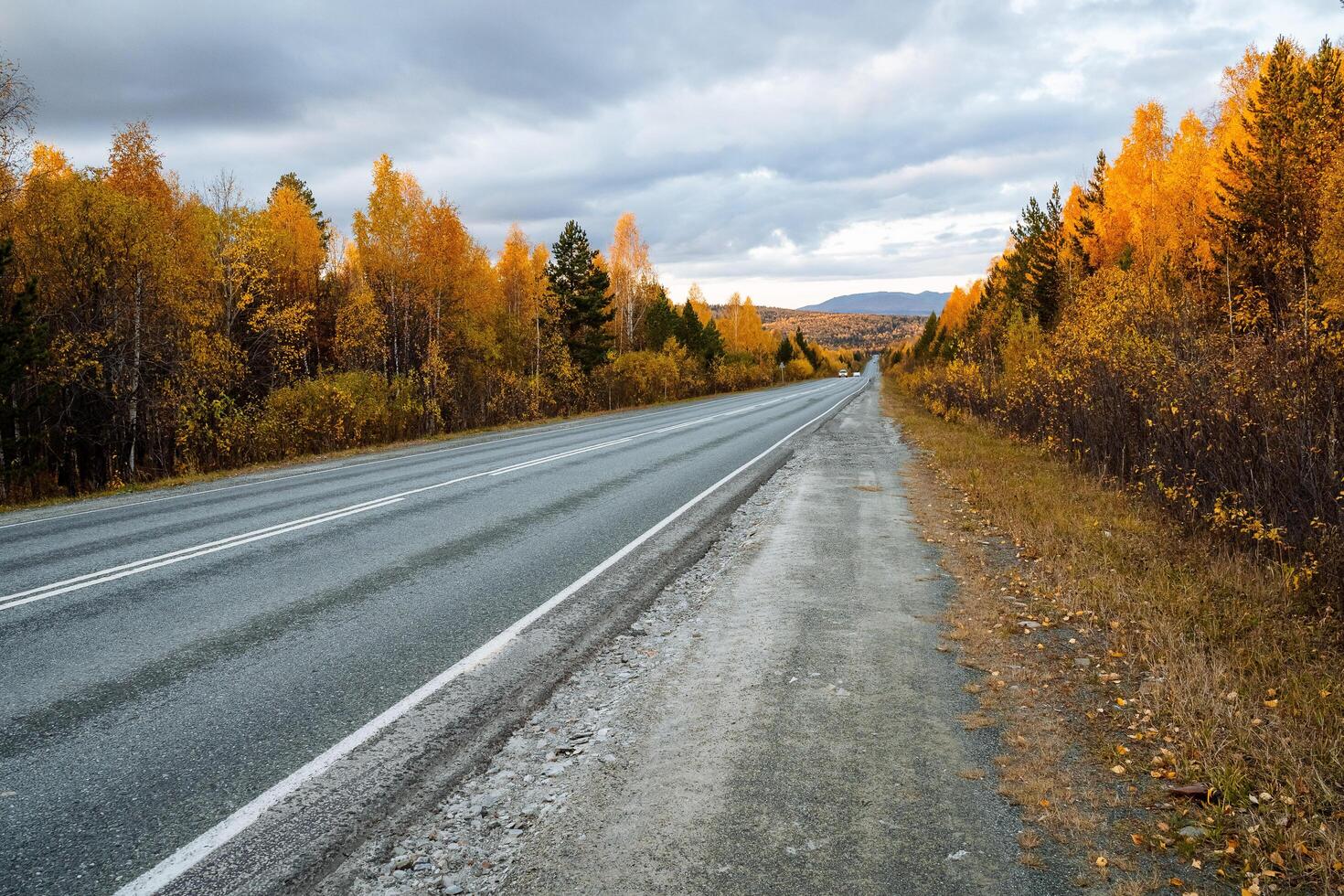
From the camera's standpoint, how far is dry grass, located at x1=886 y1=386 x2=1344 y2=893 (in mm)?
2760

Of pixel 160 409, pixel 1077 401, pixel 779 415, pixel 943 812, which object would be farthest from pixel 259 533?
pixel 779 415

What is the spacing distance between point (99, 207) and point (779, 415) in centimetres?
2207

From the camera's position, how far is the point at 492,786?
3152 mm

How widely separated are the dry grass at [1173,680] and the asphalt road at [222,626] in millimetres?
3500

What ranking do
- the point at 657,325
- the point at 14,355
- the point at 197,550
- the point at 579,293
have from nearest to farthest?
the point at 197,550 → the point at 14,355 → the point at 579,293 → the point at 657,325

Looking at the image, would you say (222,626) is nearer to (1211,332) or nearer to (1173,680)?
(1173,680)

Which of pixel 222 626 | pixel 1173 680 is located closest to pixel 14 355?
pixel 222 626

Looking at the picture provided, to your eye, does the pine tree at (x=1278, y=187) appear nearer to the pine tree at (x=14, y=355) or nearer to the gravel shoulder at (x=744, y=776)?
the gravel shoulder at (x=744, y=776)

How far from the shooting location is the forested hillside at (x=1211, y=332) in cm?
627

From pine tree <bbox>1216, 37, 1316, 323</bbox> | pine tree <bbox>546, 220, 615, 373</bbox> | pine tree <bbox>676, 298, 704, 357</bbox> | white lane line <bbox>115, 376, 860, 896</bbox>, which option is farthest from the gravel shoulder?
pine tree <bbox>676, 298, 704, 357</bbox>

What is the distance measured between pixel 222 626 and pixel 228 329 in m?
20.3

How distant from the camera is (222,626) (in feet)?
16.5

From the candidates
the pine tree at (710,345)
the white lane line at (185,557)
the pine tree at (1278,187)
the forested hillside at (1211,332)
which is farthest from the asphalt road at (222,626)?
the pine tree at (710,345)

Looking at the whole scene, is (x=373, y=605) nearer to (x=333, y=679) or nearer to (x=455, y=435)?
(x=333, y=679)
